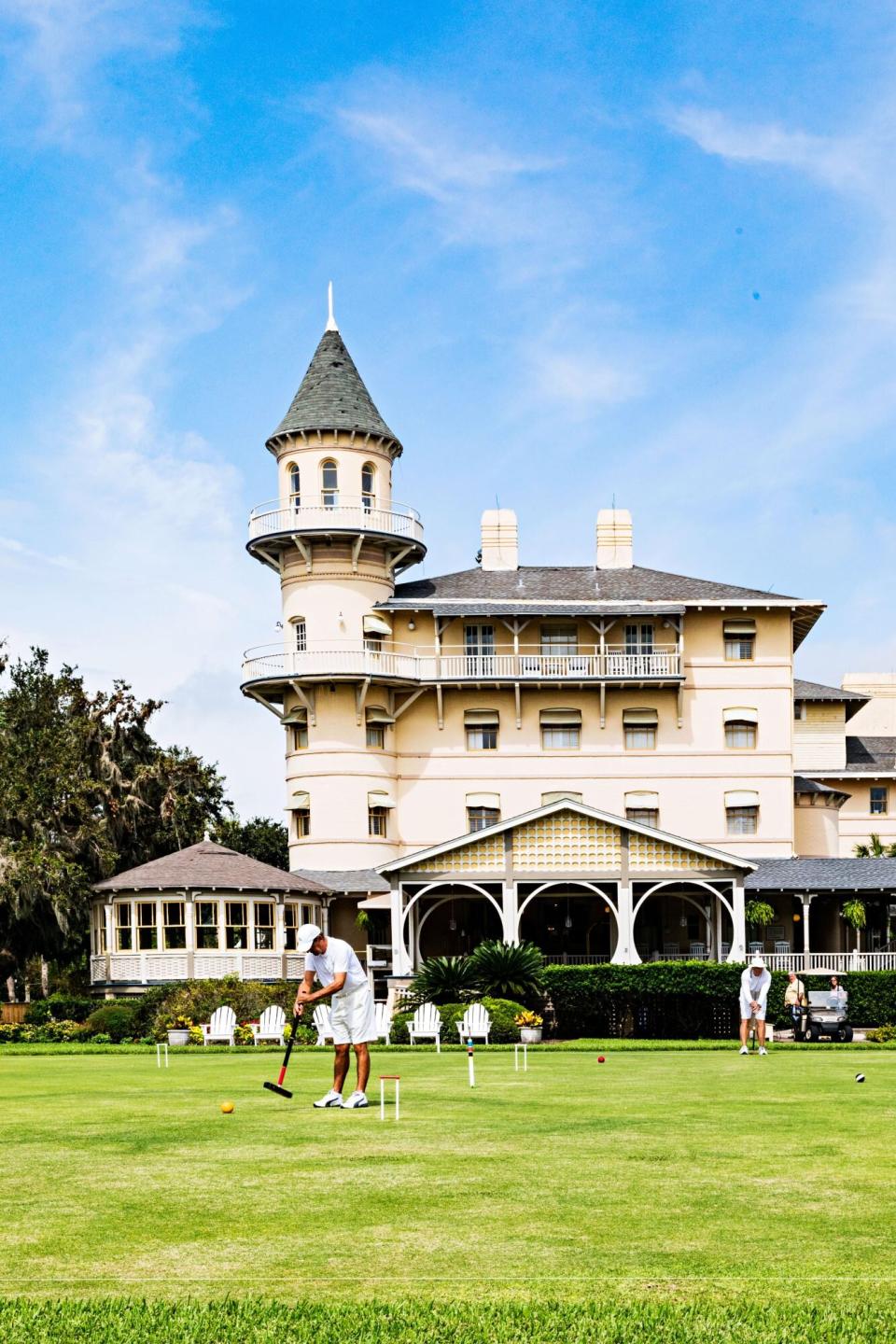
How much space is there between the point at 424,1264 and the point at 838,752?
57.2 meters

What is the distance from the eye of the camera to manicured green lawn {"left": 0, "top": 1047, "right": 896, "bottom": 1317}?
8.13 metres

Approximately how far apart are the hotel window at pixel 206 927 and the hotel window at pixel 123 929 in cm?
189

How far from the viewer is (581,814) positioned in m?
44.7

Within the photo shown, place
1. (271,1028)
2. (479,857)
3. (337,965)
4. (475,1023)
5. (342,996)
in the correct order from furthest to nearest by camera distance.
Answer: (479,857)
(271,1028)
(475,1023)
(342,996)
(337,965)

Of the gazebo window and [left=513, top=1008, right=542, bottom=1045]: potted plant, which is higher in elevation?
the gazebo window

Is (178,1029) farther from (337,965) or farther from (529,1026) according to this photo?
(337,965)

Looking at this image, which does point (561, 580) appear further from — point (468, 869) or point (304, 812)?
point (468, 869)

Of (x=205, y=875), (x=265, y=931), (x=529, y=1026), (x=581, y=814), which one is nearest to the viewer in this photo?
(x=529, y=1026)

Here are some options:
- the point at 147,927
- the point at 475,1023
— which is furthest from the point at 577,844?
the point at 147,927

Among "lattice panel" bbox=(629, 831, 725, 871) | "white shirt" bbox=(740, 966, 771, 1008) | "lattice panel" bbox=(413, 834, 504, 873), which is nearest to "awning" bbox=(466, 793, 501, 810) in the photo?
"lattice panel" bbox=(413, 834, 504, 873)

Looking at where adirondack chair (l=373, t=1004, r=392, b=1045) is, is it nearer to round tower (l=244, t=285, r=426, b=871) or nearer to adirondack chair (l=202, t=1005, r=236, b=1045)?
adirondack chair (l=202, t=1005, r=236, b=1045)

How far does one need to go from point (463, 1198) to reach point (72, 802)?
1764 inches

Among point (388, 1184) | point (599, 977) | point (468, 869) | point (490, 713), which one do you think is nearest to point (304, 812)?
point (490, 713)

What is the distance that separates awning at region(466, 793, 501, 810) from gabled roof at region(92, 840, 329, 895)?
8.54 meters
